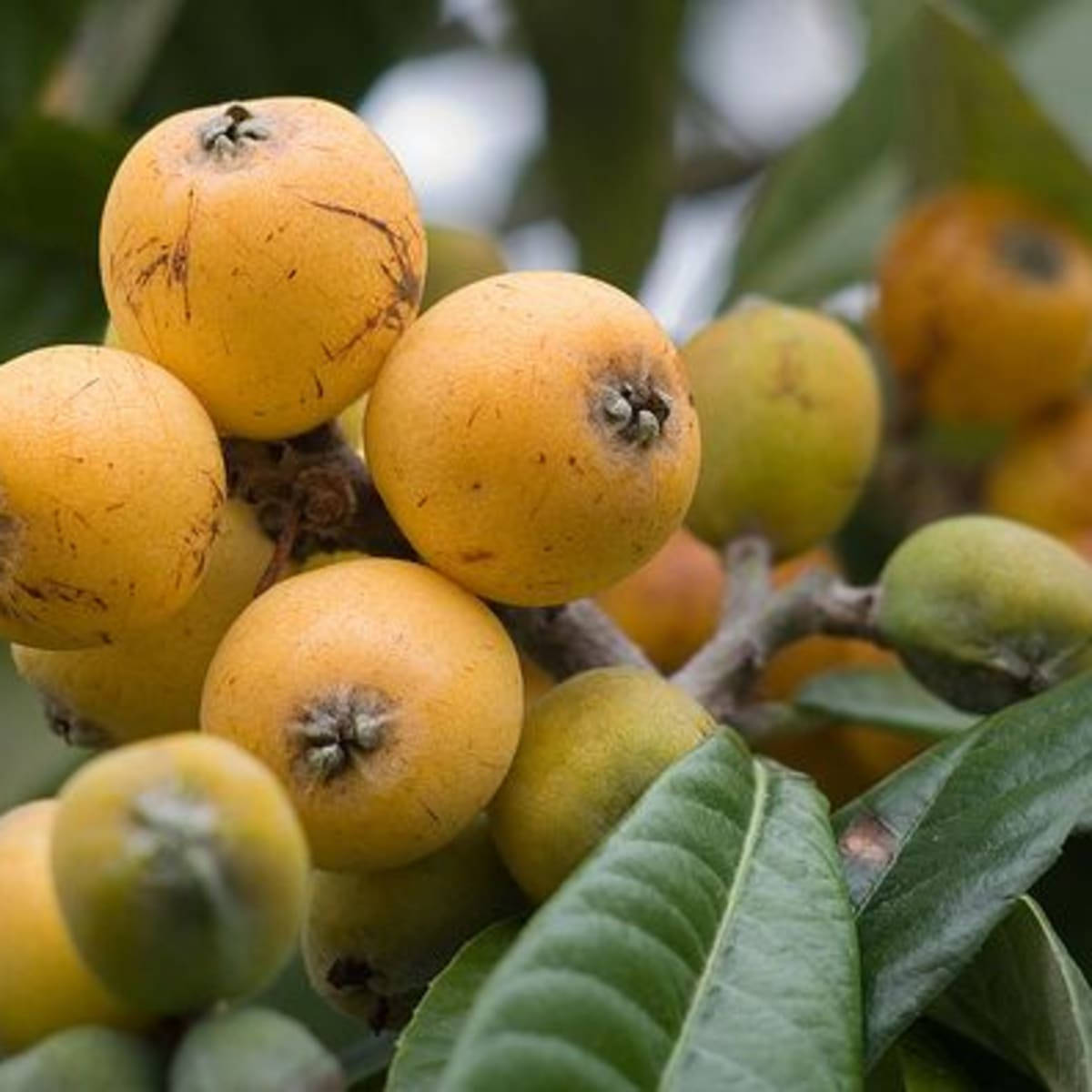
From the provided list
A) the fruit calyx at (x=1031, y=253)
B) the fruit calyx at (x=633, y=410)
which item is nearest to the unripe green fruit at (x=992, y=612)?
the fruit calyx at (x=633, y=410)

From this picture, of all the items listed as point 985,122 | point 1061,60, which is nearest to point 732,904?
point 985,122

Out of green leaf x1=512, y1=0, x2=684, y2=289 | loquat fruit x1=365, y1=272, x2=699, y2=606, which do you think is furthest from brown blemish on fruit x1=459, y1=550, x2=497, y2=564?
green leaf x1=512, y1=0, x2=684, y2=289

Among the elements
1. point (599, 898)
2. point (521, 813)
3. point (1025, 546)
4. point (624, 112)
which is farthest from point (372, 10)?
point (599, 898)

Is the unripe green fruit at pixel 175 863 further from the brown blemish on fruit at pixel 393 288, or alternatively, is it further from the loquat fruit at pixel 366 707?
the brown blemish on fruit at pixel 393 288

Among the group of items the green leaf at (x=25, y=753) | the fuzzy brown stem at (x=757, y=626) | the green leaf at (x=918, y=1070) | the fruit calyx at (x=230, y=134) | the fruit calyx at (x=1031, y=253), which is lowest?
the green leaf at (x=25, y=753)

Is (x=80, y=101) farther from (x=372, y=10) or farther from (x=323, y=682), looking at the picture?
(x=323, y=682)

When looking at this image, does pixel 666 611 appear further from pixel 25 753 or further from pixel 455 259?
pixel 25 753

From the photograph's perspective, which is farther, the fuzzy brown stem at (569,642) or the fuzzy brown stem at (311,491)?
the fuzzy brown stem at (569,642)
